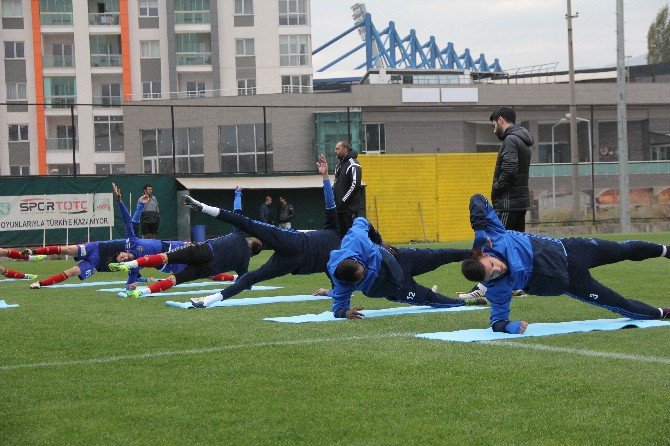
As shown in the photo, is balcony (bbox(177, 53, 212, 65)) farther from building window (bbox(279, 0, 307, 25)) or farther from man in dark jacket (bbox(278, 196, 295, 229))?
man in dark jacket (bbox(278, 196, 295, 229))

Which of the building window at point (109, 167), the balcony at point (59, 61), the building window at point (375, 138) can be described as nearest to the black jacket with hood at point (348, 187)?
the building window at point (375, 138)

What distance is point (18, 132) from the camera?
55.6 meters

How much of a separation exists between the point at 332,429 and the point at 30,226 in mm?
23132

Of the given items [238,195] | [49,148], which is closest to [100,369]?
[238,195]

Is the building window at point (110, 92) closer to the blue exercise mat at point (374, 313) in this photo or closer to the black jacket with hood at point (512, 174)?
the black jacket with hood at point (512, 174)

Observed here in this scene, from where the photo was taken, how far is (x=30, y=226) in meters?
26.2

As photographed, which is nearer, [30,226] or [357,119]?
[30,226]

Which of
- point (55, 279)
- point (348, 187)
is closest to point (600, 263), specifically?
point (348, 187)

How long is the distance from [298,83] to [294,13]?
438cm

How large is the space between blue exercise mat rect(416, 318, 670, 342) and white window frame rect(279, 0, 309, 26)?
53123 mm

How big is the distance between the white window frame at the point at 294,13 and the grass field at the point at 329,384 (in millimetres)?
51929

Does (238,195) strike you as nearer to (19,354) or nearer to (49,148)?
(19,354)

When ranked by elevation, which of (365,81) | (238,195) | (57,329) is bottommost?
(57,329)

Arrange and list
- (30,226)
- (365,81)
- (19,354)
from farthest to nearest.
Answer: (365,81) → (30,226) → (19,354)
